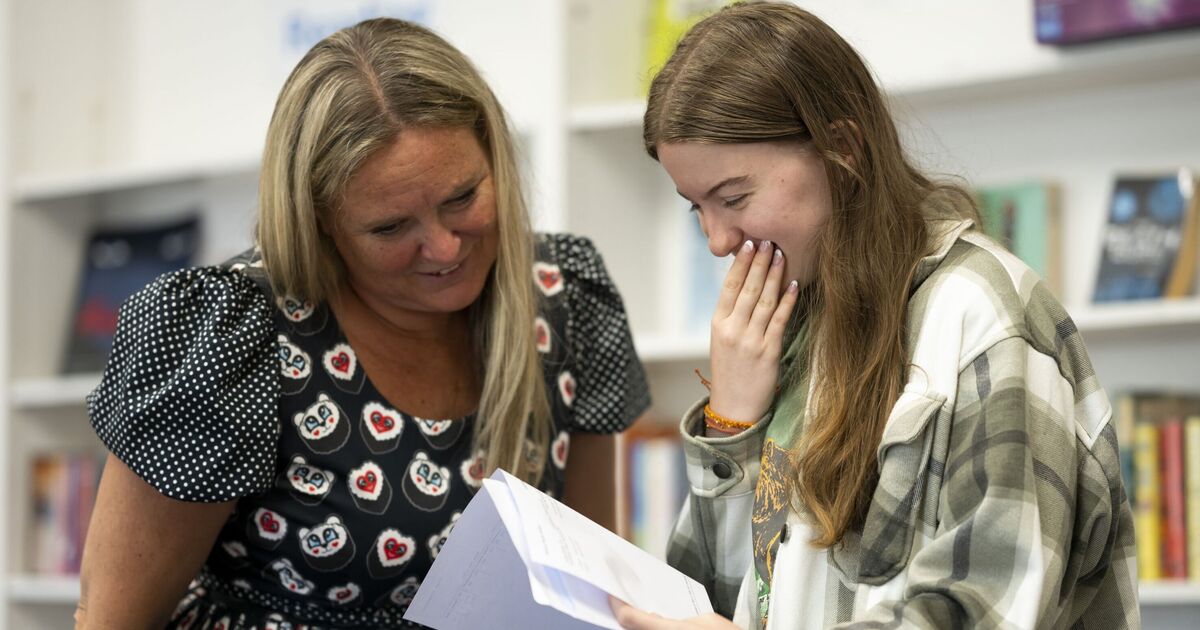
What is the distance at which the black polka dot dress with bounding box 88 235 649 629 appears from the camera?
1.35 meters

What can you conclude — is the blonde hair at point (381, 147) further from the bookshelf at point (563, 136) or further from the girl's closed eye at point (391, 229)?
the bookshelf at point (563, 136)

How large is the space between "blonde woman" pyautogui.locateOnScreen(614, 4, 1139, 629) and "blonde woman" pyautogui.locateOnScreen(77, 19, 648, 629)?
31 centimetres

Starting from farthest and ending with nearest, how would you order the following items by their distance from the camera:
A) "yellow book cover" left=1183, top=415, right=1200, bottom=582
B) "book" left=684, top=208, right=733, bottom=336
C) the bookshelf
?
"book" left=684, top=208, right=733, bottom=336
the bookshelf
"yellow book cover" left=1183, top=415, right=1200, bottom=582

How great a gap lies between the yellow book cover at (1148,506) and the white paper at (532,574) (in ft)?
3.86

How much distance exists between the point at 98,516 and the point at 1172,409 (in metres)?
1.71

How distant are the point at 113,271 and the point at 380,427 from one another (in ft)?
5.91

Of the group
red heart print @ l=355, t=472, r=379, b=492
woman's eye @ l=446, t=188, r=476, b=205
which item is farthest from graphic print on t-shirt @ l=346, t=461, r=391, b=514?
woman's eye @ l=446, t=188, r=476, b=205

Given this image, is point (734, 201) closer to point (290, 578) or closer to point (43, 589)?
point (290, 578)

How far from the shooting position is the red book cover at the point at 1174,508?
6.89ft

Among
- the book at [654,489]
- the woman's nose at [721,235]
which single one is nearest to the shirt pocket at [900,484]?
the woman's nose at [721,235]

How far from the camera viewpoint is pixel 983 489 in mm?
1023

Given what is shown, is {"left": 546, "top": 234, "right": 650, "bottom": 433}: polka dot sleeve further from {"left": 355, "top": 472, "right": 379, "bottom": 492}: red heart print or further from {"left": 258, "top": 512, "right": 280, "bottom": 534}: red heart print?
{"left": 258, "top": 512, "right": 280, "bottom": 534}: red heart print

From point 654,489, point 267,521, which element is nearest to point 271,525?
point 267,521

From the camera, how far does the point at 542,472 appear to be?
1.58 metres
